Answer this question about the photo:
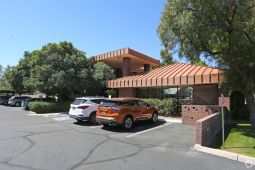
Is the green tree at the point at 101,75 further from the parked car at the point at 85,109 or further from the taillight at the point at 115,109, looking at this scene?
the taillight at the point at 115,109

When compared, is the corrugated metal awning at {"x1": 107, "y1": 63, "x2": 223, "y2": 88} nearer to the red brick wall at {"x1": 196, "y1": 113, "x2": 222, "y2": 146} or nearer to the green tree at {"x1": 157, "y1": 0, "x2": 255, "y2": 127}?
the green tree at {"x1": 157, "y1": 0, "x2": 255, "y2": 127}

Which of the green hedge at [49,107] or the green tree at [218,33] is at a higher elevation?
the green tree at [218,33]

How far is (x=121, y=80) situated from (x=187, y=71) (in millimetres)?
6452

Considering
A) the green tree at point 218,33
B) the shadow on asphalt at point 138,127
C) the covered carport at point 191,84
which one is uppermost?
the green tree at point 218,33

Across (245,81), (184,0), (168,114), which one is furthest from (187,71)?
(184,0)

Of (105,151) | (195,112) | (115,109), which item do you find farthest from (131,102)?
(105,151)

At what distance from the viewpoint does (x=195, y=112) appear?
1630 centimetres

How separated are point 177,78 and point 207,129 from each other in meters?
9.03

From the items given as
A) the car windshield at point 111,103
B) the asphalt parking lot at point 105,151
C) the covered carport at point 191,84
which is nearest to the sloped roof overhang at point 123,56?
the covered carport at point 191,84

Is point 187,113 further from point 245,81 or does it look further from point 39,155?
point 39,155

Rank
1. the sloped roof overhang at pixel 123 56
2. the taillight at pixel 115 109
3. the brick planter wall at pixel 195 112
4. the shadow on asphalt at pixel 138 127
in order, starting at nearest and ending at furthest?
the taillight at pixel 115 109 → the shadow on asphalt at pixel 138 127 → the brick planter wall at pixel 195 112 → the sloped roof overhang at pixel 123 56

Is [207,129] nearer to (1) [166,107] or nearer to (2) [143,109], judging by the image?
(2) [143,109]

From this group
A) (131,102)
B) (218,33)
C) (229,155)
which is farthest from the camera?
(131,102)

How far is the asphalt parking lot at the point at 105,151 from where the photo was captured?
26.6ft
